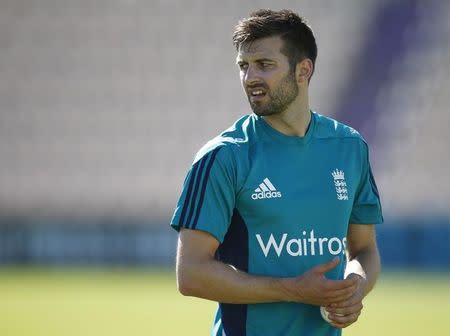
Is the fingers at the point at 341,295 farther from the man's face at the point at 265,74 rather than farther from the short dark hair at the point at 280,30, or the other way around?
the short dark hair at the point at 280,30

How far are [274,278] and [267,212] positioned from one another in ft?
0.92

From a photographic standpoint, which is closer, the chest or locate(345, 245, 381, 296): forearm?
the chest

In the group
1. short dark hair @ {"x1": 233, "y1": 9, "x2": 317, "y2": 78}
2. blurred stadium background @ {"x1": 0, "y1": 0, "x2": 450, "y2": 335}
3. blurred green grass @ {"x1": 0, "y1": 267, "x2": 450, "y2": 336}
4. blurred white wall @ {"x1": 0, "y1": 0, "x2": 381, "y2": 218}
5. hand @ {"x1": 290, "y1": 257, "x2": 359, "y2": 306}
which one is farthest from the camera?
blurred white wall @ {"x1": 0, "y1": 0, "x2": 381, "y2": 218}

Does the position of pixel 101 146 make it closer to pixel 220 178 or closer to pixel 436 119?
pixel 436 119

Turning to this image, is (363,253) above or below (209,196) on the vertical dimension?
below

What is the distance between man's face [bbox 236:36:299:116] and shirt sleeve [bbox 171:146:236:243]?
10.6 inches

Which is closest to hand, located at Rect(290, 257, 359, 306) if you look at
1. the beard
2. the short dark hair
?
the beard

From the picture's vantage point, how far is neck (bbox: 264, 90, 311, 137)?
13.3ft

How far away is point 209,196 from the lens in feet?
12.4

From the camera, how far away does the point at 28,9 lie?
20.8m

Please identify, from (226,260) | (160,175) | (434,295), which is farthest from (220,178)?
(160,175)

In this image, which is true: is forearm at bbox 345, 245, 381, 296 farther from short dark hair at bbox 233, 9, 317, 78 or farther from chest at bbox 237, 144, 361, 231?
short dark hair at bbox 233, 9, 317, 78

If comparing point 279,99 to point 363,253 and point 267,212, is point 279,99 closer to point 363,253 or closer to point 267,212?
point 267,212

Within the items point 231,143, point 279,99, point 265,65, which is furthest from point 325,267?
point 265,65
